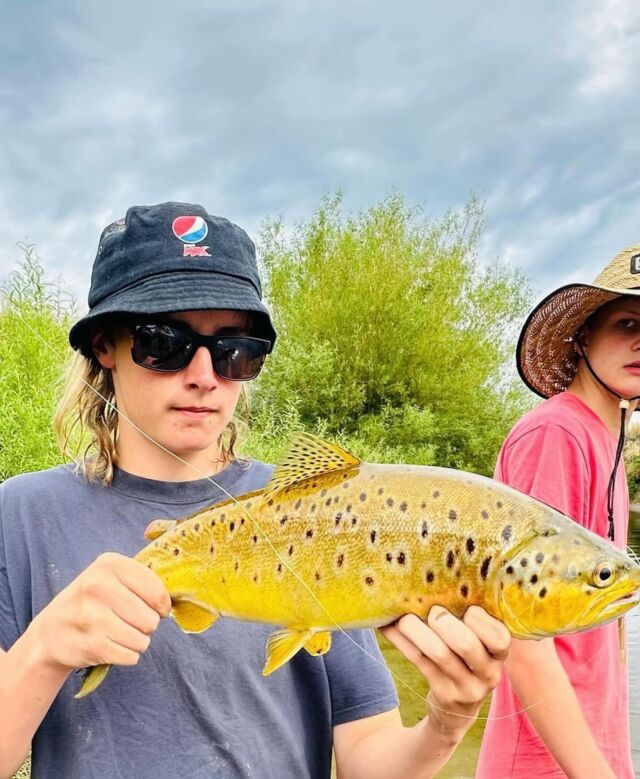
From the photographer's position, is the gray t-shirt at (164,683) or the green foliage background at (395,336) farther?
the green foliage background at (395,336)

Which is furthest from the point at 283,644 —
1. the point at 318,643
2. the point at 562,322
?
the point at 562,322

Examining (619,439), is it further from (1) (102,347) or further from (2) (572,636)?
(1) (102,347)

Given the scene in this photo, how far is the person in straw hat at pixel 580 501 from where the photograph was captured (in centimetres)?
210

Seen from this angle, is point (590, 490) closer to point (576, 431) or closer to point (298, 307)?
point (576, 431)

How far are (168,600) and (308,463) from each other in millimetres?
407

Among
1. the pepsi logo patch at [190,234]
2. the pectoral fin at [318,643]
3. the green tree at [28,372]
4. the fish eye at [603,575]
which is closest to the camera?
the fish eye at [603,575]

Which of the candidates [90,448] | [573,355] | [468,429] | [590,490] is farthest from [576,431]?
[468,429]

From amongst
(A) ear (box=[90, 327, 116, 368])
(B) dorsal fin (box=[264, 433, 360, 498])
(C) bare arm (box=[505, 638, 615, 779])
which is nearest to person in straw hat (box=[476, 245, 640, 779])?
(C) bare arm (box=[505, 638, 615, 779])

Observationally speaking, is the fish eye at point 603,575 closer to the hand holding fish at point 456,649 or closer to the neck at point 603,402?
the hand holding fish at point 456,649

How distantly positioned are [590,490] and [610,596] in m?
0.98

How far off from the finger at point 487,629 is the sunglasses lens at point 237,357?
2.82 feet

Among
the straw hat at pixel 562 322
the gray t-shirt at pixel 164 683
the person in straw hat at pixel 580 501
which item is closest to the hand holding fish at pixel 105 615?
the gray t-shirt at pixel 164 683

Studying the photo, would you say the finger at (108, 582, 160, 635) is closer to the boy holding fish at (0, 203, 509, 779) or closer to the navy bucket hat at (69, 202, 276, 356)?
the boy holding fish at (0, 203, 509, 779)

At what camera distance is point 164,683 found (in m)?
1.80
